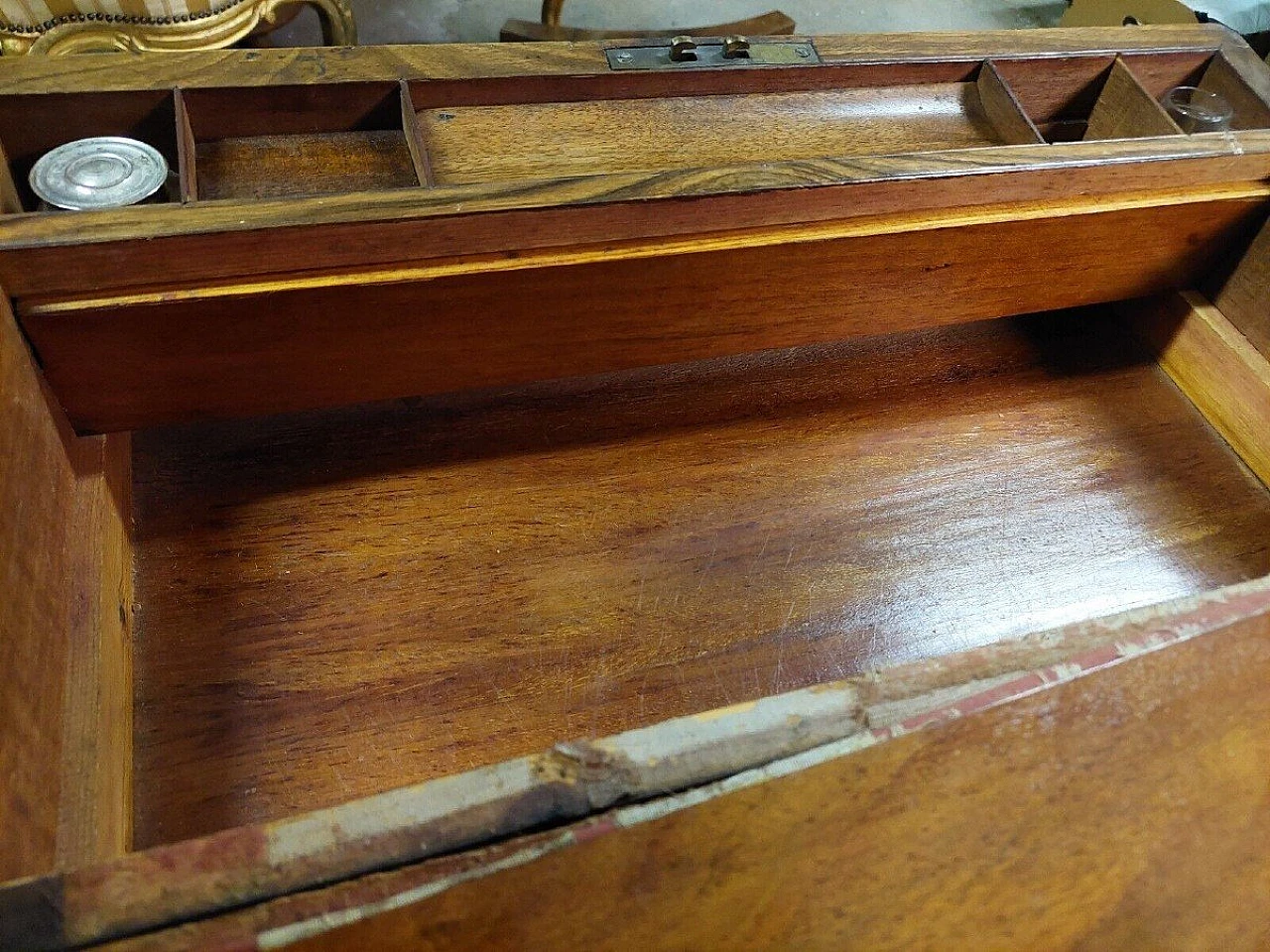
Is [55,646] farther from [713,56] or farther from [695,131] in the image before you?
[713,56]

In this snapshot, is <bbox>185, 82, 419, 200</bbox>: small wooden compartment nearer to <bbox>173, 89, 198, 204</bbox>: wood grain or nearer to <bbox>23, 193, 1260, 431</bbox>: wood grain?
<bbox>173, 89, 198, 204</bbox>: wood grain

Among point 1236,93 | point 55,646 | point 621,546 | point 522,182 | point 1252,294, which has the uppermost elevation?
point 1236,93

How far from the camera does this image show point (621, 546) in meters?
1.50

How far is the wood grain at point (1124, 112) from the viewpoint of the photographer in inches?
63.1

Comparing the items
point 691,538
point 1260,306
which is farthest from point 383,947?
point 1260,306

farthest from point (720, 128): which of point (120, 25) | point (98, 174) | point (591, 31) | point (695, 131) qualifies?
point (120, 25)

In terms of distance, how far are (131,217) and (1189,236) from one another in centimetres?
154

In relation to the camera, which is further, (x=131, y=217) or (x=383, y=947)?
(x=131, y=217)

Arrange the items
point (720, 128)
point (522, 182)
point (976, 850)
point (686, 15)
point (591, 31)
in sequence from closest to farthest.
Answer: point (976, 850)
point (522, 182)
point (720, 128)
point (591, 31)
point (686, 15)

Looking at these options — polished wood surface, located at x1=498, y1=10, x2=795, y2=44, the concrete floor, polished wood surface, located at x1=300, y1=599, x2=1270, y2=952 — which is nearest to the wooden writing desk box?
polished wood surface, located at x1=300, y1=599, x2=1270, y2=952

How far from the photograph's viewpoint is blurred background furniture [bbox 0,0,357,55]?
2.28 m

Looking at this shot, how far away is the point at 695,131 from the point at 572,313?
43 cm

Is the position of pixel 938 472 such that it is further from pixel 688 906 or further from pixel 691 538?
pixel 688 906

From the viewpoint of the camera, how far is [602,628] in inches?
55.2
